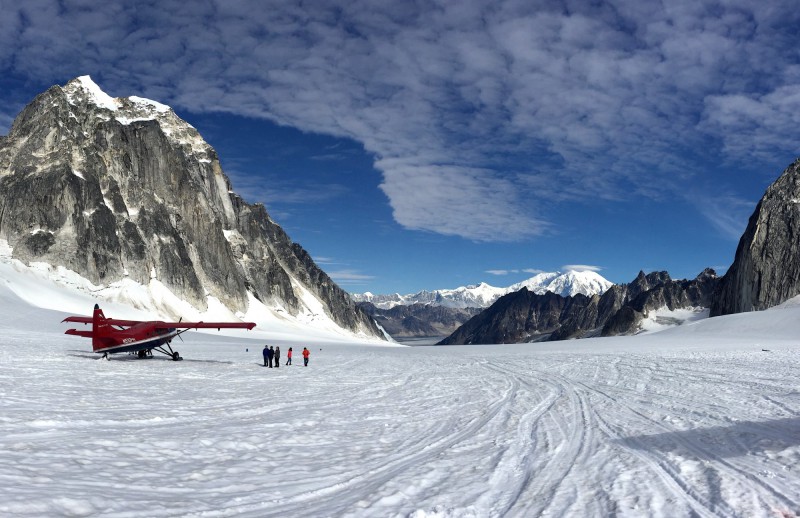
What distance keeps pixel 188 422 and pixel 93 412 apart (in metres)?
2.62

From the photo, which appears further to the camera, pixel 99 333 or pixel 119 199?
pixel 119 199

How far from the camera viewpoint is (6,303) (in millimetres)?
73062

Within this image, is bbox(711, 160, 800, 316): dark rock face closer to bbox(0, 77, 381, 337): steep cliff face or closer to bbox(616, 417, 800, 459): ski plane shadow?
bbox(0, 77, 381, 337): steep cliff face

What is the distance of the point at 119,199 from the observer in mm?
120625

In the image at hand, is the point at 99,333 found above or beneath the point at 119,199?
beneath

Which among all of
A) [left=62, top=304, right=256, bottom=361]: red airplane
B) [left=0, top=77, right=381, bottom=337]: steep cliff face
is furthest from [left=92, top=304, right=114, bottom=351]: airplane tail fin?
[left=0, top=77, right=381, bottom=337]: steep cliff face

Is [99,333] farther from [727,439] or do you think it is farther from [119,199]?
[119,199]

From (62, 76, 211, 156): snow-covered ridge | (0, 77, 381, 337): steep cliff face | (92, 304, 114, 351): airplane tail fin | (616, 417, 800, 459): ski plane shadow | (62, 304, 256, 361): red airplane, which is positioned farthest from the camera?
(62, 76, 211, 156): snow-covered ridge

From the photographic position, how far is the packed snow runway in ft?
24.6

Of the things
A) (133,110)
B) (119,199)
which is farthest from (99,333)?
(133,110)

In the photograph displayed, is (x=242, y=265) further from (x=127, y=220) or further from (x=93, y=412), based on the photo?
(x=93, y=412)

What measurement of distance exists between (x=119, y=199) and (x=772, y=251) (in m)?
171

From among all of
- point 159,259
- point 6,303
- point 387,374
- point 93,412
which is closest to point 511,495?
point 93,412

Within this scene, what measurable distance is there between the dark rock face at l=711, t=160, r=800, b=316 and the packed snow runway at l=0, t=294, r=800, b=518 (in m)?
150
